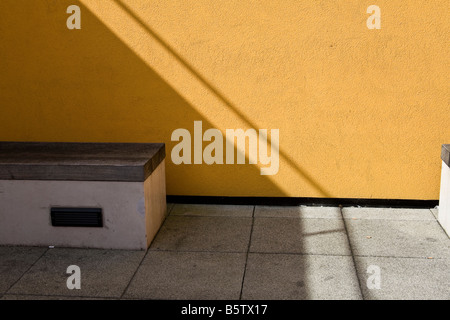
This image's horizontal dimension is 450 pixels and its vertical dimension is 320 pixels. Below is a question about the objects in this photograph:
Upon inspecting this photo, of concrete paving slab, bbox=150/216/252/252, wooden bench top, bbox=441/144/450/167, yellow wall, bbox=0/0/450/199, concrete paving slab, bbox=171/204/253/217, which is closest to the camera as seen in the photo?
concrete paving slab, bbox=150/216/252/252

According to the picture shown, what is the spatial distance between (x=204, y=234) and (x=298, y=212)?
39.0 inches

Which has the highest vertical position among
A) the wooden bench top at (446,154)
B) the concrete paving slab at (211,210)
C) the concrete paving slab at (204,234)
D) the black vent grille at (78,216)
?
the wooden bench top at (446,154)

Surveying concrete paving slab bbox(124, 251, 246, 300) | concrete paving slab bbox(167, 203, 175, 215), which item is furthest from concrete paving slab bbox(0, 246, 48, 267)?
concrete paving slab bbox(167, 203, 175, 215)

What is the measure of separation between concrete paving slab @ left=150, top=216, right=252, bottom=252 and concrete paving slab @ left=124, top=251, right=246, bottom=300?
0.13 meters

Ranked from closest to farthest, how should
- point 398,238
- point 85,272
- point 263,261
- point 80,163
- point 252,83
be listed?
point 85,272 → point 263,261 → point 80,163 → point 398,238 → point 252,83

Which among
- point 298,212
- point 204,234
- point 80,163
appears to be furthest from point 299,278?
point 80,163

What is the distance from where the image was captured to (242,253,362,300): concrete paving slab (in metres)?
3.49

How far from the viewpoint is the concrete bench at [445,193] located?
4391 millimetres

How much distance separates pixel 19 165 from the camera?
4125 mm

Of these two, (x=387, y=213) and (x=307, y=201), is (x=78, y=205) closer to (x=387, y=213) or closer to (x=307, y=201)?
(x=307, y=201)

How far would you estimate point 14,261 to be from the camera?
404cm

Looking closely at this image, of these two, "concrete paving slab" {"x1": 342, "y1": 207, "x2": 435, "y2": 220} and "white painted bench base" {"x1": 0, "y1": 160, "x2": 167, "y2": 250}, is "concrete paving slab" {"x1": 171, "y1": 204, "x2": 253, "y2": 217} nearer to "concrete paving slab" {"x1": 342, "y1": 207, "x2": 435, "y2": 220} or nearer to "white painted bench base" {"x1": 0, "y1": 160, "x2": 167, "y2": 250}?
"white painted bench base" {"x1": 0, "y1": 160, "x2": 167, "y2": 250}

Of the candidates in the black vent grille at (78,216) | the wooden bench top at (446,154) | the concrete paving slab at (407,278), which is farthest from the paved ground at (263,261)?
the wooden bench top at (446,154)

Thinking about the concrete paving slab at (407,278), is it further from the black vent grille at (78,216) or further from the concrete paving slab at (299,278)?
the black vent grille at (78,216)
